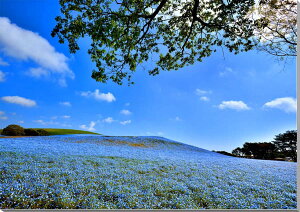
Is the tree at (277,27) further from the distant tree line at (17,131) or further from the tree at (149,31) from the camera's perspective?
the distant tree line at (17,131)

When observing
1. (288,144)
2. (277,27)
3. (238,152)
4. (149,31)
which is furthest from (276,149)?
A: (149,31)

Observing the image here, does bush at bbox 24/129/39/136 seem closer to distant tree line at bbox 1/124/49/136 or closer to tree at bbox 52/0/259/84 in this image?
distant tree line at bbox 1/124/49/136

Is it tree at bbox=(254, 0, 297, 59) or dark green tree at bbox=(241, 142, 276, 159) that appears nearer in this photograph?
tree at bbox=(254, 0, 297, 59)

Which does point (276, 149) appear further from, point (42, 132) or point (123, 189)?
point (42, 132)

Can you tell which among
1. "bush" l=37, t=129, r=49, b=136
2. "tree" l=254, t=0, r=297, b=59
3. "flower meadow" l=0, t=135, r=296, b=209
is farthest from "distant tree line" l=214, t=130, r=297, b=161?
"bush" l=37, t=129, r=49, b=136

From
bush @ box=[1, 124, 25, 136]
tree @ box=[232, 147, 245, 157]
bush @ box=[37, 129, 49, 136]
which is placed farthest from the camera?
tree @ box=[232, 147, 245, 157]

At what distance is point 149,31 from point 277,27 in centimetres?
489

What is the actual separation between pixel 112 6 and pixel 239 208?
21.8ft

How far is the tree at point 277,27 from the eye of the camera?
628cm

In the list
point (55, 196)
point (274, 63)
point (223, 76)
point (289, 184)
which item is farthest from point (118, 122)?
point (274, 63)

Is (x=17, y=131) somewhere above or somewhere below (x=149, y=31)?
below

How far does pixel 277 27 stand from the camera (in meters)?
6.76

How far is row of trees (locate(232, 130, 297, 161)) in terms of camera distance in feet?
43.2

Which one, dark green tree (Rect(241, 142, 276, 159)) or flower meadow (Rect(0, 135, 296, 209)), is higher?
dark green tree (Rect(241, 142, 276, 159))
